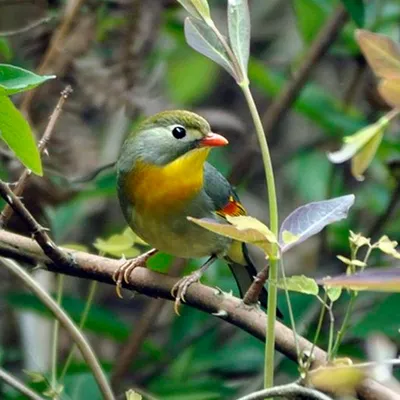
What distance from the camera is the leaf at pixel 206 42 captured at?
4.80 feet

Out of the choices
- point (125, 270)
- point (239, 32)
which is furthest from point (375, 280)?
point (125, 270)

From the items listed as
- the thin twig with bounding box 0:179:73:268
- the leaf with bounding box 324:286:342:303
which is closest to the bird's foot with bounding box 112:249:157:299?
the thin twig with bounding box 0:179:73:268

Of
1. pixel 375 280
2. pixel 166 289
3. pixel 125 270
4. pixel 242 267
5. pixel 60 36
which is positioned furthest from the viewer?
pixel 60 36

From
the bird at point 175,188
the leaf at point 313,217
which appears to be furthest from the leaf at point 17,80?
the bird at point 175,188

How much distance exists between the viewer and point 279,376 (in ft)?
11.1

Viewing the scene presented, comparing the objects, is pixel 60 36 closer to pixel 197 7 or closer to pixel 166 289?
pixel 166 289

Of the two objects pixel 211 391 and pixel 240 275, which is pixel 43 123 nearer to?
pixel 240 275

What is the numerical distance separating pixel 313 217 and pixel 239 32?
0.96 ft

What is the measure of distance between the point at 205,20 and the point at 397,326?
1.68 meters

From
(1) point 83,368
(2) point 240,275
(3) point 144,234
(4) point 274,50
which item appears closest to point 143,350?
(1) point 83,368

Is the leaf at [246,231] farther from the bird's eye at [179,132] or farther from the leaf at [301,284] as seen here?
the bird's eye at [179,132]

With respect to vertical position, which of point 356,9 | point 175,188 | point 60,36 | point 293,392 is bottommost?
point 293,392

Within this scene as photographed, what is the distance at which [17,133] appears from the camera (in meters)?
1.48

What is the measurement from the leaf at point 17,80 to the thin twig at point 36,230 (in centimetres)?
16
